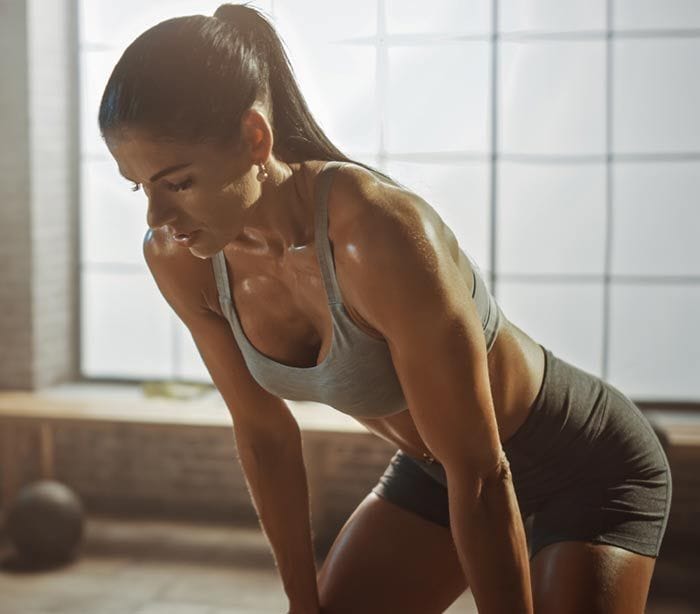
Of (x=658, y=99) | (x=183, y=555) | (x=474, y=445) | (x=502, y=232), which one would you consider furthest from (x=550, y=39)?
(x=474, y=445)

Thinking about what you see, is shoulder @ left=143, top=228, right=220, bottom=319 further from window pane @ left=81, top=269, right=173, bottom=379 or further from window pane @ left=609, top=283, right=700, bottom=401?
window pane @ left=81, top=269, right=173, bottom=379

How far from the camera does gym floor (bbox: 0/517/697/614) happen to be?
3.05m

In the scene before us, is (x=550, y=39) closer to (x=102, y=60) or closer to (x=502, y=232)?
(x=502, y=232)

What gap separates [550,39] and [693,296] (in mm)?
1022

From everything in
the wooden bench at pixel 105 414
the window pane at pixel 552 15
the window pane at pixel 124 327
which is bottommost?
the wooden bench at pixel 105 414

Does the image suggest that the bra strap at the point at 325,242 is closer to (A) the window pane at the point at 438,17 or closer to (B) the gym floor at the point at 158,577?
(B) the gym floor at the point at 158,577

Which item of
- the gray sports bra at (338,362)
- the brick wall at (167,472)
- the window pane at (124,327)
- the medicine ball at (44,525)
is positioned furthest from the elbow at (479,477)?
the window pane at (124,327)

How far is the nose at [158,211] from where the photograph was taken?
1077 mm

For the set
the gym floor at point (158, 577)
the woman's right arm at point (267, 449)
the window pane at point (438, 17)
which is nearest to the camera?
the woman's right arm at point (267, 449)

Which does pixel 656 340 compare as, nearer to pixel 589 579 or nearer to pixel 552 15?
pixel 552 15

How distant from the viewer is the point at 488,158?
370cm

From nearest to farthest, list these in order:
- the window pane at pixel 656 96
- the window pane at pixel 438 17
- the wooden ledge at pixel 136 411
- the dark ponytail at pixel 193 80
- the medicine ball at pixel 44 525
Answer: the dark ponytail at pixel 193 80
the medicine ball at pixel 44 525
the wooden ledge at pixel 136 411
the window pane at pixel 656 96
the window pane at pixel 438 17

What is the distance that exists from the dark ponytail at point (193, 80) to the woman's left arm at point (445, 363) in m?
0.17

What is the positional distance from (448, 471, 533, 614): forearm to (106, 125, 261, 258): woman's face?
373mm
